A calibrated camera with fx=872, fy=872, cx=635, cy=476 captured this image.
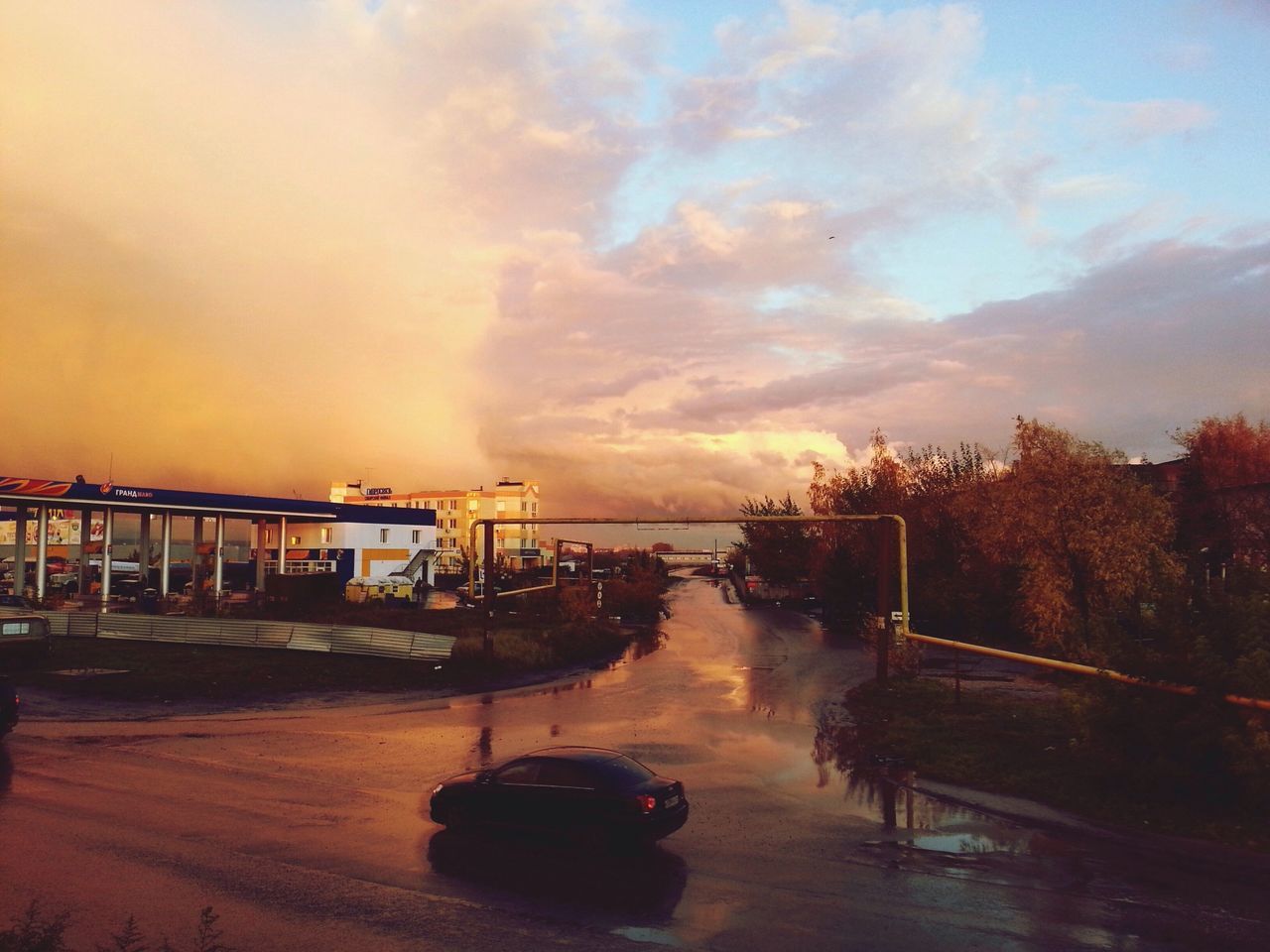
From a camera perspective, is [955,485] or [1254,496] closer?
[1254,496]

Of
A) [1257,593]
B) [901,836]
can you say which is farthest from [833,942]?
[1257,593]

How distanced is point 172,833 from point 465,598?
159 feet

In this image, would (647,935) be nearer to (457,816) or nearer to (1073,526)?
(457,816)

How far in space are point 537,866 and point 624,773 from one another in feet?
5.56

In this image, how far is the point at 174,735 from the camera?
2095 cm

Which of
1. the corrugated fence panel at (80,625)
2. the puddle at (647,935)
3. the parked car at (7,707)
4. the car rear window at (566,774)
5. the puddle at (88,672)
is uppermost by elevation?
the car rear window at (566,774)

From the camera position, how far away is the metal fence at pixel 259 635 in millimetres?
34312

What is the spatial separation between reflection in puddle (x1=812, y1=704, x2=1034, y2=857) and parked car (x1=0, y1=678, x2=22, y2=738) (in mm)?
17036

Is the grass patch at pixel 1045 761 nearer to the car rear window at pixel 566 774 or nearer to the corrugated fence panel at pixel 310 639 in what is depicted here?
the car rear window at pixel 566 774

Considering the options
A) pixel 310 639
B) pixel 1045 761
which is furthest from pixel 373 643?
pixel 1045 761

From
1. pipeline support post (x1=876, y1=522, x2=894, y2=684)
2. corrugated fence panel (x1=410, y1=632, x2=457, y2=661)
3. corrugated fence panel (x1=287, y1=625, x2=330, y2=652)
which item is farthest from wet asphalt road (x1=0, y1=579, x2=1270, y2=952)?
corrugated fence panel (x1=287, y1=625, x2=330, y2=652)

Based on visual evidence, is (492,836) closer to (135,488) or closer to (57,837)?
(57,837)

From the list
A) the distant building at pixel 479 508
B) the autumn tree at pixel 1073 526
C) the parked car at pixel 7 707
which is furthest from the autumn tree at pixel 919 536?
the distant building at pixel 479 508

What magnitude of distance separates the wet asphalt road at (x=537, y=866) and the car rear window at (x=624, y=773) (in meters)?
1.01
